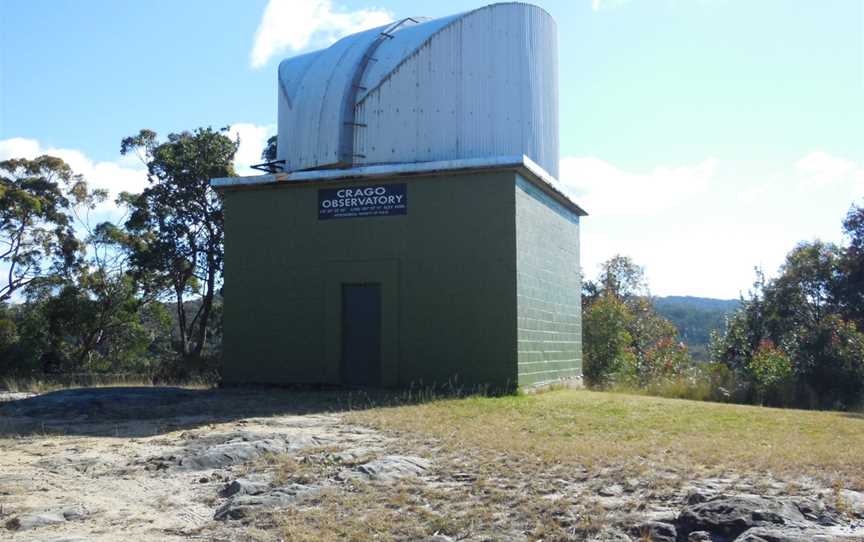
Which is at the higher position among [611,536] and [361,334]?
[361,334]

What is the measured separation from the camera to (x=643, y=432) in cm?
1027

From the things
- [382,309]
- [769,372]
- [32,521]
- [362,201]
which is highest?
[362,201]

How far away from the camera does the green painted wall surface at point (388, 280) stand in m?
15.5

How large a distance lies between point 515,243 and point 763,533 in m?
10.2

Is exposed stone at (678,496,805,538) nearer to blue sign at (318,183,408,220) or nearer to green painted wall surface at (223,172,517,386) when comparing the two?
green painted wall surface at (223,172,517,386)

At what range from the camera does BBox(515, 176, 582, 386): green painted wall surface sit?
1590 cm

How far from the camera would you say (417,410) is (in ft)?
40.7

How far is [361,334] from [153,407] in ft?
15.0

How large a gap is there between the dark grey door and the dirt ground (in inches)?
229

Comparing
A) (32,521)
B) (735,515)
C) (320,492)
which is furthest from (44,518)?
(735,515)

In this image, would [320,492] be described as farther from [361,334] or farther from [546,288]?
[546,288]

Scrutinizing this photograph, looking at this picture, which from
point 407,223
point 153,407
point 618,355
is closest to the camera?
point 153,407

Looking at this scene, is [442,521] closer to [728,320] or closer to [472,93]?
[472,93]

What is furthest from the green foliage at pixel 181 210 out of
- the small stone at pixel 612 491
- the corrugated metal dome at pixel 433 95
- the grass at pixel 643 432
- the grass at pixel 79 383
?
the small stone at pixel 612 491
